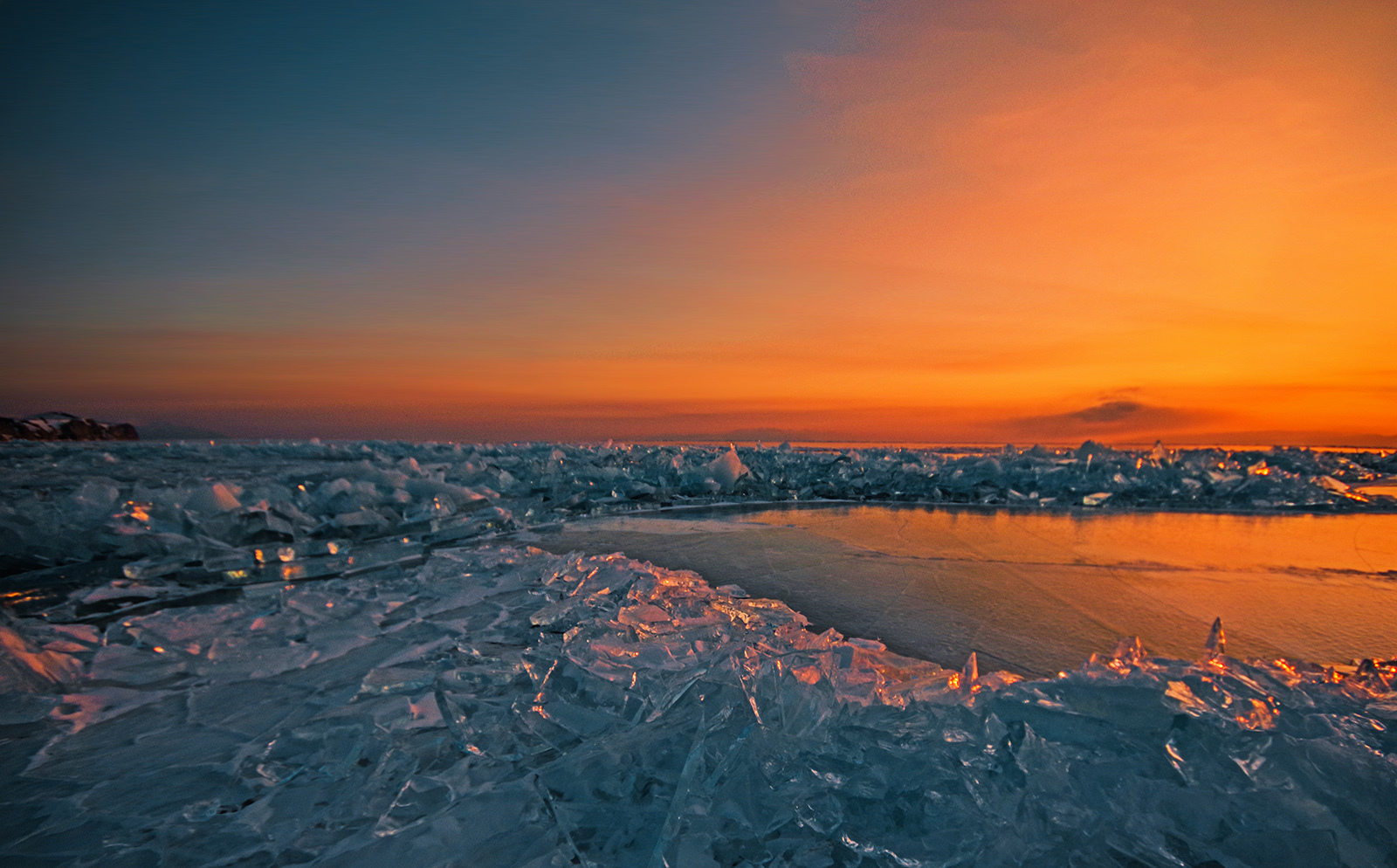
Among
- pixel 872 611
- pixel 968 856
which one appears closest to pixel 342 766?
pixel 968 856

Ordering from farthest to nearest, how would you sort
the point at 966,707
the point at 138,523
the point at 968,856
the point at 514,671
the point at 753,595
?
the point at 138,523
the point at 753,595
the point at 514,671
the point at 966,707
the point at 968,856

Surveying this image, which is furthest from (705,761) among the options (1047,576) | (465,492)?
(465,492)

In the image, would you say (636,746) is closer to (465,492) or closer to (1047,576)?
(1047,576)

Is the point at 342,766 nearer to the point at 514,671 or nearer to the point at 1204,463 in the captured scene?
the point at 514,671

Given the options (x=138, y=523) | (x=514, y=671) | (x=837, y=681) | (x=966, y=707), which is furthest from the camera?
(x=138, y=523)

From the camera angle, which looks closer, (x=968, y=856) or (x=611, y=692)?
(x=968, y=856)

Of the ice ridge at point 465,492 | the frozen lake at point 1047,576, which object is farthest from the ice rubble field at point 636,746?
the ice ridge at point 465,492
